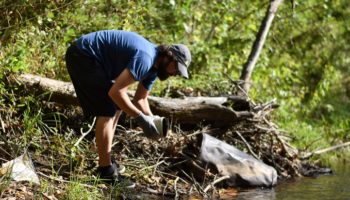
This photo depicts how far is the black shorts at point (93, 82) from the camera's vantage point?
471 cm

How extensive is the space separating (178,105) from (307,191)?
5.18 feet

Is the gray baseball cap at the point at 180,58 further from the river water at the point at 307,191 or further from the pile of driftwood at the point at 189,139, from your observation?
the river water at the point at 307,191

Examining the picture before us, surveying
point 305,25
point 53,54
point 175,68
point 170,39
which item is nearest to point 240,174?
point 175,68

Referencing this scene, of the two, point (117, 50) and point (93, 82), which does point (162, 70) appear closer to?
point (117, 50)

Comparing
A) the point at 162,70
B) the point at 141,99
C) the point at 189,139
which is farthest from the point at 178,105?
the point at 162,70

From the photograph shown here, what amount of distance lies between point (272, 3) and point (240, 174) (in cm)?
353

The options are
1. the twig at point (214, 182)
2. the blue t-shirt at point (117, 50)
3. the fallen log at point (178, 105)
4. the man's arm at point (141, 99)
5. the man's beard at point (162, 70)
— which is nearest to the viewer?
the blue t-shirt at point (117, 50)

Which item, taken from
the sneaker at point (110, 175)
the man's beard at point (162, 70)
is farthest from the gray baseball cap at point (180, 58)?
the sneaker at point (110, 175)

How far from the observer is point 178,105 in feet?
19.6

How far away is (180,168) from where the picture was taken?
5.70 metres

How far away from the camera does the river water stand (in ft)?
17.1

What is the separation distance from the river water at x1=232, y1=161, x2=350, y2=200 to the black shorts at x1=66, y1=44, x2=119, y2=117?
4.86ft

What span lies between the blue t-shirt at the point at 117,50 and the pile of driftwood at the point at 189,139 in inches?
39.4

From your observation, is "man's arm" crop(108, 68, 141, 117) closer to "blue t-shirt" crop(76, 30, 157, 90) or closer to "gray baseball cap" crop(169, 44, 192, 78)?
"blue t-shirt" crop(76, 30, 157, 90)
